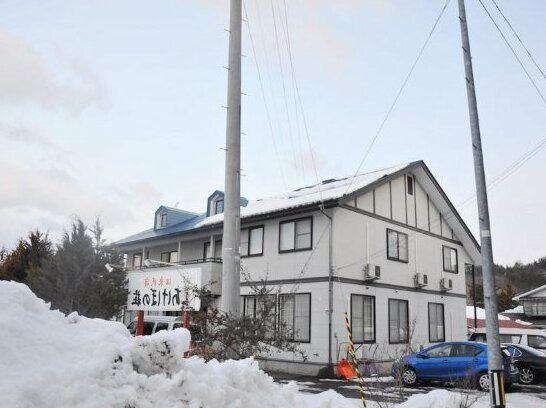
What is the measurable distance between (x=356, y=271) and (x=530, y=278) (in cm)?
7731

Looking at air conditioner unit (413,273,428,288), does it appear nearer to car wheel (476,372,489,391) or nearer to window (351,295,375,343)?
window (351,295,375,343)

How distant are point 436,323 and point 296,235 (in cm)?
953

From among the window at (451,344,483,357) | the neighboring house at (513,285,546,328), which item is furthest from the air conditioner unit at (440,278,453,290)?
the neighboring house at (513,285,546,328)

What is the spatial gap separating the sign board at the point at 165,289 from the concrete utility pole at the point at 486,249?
564 cm

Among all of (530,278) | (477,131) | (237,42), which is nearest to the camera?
(477,131)

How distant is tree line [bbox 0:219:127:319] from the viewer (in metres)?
22.8

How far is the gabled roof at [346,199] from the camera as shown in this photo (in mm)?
21586

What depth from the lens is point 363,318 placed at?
21672mm

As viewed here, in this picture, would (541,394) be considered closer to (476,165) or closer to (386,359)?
(386,359)

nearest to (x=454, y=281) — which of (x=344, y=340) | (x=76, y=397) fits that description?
(x=344, y=340)

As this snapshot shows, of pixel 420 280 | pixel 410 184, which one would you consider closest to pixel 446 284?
pixel 420 280

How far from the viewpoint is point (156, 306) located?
1216 centimetres

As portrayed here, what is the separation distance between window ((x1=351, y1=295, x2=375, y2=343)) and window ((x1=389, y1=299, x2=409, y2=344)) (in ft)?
4.89

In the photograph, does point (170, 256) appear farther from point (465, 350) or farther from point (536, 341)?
point (536, 341)
